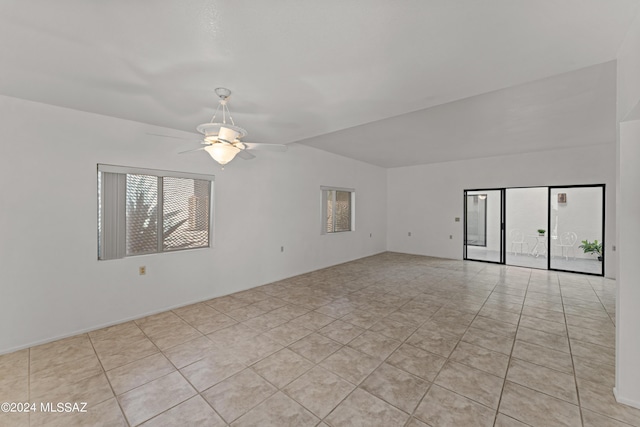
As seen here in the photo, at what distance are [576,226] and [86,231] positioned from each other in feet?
35.0

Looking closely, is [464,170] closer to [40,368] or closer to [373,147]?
[373,147]

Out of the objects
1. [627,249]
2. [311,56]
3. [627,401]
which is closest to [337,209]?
[311,56]

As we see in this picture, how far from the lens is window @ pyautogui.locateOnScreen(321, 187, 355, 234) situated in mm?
6230

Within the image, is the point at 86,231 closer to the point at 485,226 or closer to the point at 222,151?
the point at 222,151

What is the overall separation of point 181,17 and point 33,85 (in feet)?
6.71

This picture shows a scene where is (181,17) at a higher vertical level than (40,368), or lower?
higher

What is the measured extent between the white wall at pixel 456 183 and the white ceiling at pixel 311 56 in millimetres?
2895

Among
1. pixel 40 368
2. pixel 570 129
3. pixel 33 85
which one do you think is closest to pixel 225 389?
pixel 40 368

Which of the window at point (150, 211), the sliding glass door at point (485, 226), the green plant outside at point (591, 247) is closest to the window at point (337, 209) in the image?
the window at point (150, 211)

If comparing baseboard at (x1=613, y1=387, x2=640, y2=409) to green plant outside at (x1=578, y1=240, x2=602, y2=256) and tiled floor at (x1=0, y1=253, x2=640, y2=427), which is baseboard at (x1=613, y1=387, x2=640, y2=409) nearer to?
tiled floor at (x1=0, y1=253, x2=640, y2=427)

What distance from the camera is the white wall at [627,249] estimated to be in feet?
6.14

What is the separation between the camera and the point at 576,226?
7.04m

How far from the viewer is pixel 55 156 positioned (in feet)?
9.53

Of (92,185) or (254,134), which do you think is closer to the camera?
(92,185)
